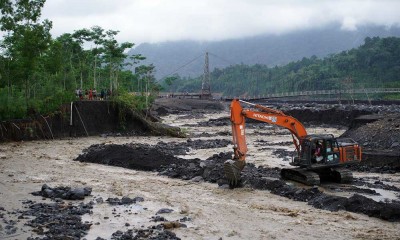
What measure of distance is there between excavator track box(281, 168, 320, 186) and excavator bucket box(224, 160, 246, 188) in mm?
2717

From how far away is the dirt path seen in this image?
44.4ft

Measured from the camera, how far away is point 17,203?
621 inches

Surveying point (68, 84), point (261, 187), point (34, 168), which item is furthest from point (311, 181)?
point (68, 84)

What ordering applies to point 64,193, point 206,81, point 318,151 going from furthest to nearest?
1. point 206,81
2. point 318,151
3. point 64,193

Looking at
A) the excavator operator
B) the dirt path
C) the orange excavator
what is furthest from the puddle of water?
the excavator operator

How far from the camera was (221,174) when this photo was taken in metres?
20.9

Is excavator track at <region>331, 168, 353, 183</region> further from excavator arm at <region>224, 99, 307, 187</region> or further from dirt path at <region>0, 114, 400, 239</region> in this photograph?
dirt path at <region>0, 114, 400, 239</region>

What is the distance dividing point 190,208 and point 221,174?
4.82 m

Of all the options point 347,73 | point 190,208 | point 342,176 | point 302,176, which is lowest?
point 190,208

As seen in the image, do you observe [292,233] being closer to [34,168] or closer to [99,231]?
[99,231]

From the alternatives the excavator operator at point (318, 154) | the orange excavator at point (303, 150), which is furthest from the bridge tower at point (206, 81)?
the excavator operator at point (318, 154)

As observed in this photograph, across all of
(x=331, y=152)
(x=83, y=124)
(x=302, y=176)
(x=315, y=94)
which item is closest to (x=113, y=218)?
(x=302, y=176)

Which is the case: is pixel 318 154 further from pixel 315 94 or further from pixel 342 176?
pixel 315 94

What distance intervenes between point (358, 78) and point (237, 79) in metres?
68.9
